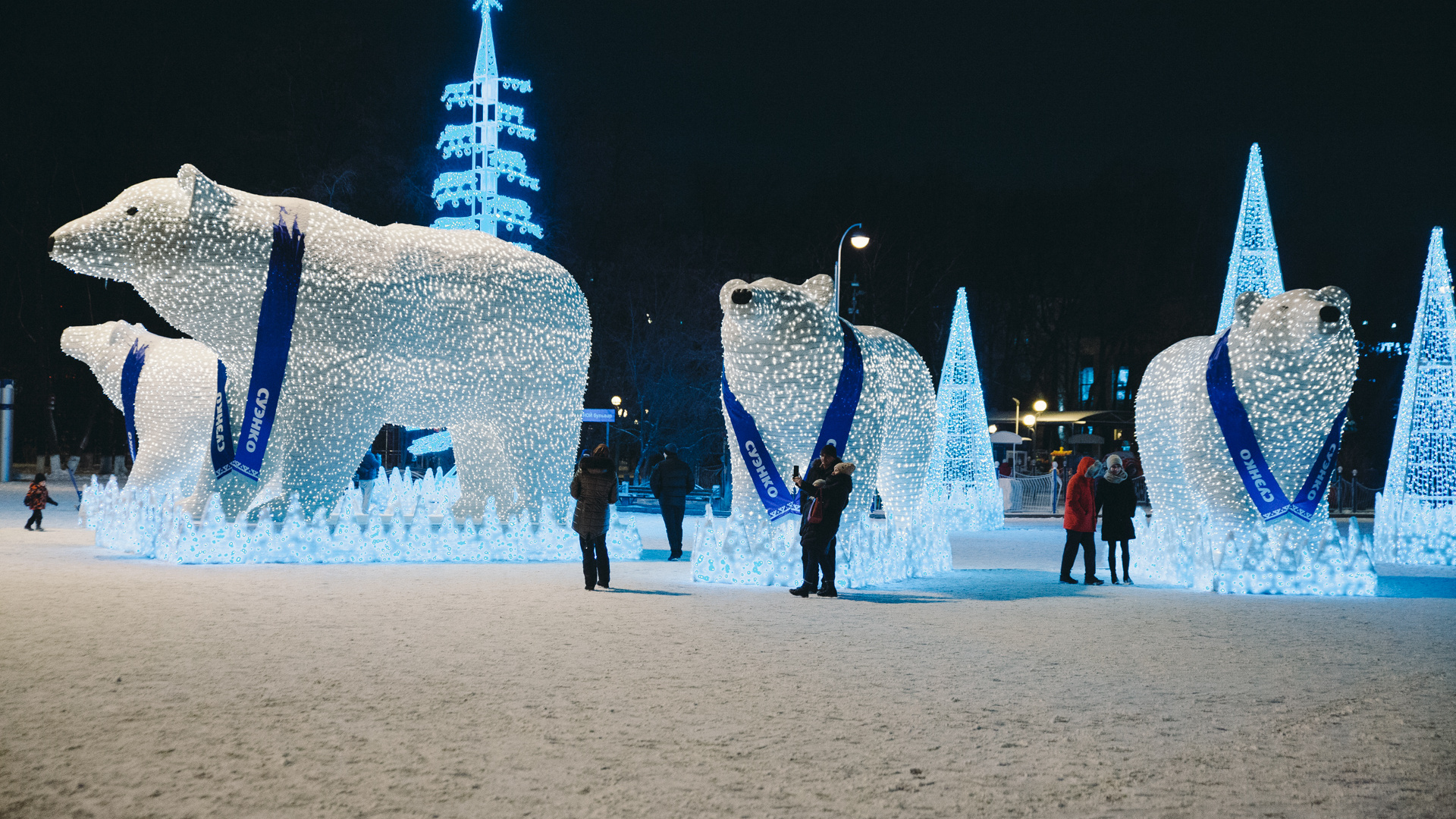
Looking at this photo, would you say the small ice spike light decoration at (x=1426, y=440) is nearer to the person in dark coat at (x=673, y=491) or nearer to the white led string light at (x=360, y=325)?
the person in dark coat at (x=673, y=491)

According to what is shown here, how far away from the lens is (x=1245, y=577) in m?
9.62

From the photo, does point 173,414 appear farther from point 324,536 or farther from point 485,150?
point 485,150

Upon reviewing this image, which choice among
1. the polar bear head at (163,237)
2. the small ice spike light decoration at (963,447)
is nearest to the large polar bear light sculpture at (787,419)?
the polar bear head at (163,237)

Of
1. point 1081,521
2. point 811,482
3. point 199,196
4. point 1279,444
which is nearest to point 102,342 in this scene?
point 199,196

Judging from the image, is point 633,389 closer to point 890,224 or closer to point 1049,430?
point 890,224

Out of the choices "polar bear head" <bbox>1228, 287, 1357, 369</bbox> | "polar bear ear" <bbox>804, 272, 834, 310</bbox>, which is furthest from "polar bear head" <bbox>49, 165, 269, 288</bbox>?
"polar bear head" <bbox>1228, 287, 1357, 369</bbox>

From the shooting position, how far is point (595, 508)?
931 cm

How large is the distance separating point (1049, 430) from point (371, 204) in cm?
2990

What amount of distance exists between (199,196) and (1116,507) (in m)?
9.08

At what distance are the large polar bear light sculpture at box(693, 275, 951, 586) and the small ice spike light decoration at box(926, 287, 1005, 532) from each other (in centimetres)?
900

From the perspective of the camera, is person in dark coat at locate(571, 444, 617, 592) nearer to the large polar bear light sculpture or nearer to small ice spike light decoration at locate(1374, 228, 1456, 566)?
the large polar bear light sculpture

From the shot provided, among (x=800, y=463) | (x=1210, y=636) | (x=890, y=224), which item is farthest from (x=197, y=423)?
(x=890, y=224)

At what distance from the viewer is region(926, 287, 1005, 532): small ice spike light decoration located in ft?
61.2

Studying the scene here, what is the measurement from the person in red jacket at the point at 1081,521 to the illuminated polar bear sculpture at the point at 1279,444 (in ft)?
2.76
